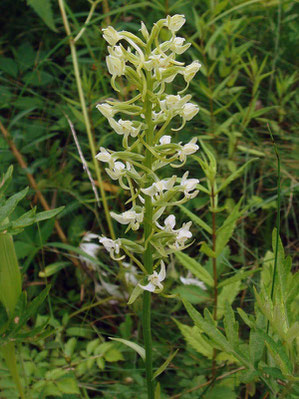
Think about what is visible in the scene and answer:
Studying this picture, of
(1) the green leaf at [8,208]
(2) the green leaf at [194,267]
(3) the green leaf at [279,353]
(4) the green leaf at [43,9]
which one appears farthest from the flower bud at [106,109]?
(4) the green leaf at [43,9]

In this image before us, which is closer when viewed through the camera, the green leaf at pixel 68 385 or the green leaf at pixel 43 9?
the green leaf at pixel 68 385

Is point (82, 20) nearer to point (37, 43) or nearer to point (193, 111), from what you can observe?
point (37, 43)

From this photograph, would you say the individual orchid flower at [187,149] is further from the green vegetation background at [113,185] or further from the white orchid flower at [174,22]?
the green vegetation background at [113,185]

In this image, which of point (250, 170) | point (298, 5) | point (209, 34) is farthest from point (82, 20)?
point (250, 170)

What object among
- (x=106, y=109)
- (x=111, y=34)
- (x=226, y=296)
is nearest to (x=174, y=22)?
(x=111, y=34)

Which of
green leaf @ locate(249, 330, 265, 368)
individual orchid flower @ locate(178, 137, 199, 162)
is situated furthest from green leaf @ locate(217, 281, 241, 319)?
individual orchid flower @ locate(178, 137, 199, 162)

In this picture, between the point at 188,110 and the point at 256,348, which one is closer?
the point at 256,348

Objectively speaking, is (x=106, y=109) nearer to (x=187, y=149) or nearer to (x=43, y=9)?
(x=187, y=149)

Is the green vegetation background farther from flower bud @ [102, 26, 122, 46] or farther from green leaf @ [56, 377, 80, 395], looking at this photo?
flower bud @ [102, 26, 122, 46]
